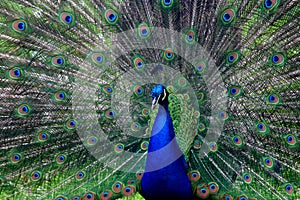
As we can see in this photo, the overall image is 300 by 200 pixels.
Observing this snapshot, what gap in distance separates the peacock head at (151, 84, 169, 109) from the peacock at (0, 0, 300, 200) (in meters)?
0.09

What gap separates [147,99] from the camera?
2.67m

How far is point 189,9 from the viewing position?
7.95 ft

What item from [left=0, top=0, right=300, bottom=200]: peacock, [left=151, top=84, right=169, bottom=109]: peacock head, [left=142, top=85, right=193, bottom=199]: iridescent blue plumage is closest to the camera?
[left=151, top=84, right=169, bottom=109]: peacock head

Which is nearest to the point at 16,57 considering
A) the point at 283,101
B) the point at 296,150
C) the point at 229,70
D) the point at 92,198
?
the point at 92,198

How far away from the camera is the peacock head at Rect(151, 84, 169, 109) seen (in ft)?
6.32

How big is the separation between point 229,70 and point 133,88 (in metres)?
0.68

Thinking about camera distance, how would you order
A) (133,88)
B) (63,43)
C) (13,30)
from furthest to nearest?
(133,88) → (63,43) → (13,30)

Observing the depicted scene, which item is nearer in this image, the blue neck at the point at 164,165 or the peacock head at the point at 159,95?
the peacock head at the point at 159,95

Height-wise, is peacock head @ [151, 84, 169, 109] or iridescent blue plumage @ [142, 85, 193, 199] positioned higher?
peacock head @ [151, 84, 169, 109]

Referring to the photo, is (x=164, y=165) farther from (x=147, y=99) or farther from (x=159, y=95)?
(x=147, y=99)

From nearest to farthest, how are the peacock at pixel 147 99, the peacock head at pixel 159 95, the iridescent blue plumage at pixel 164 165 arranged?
the peacock head at pixel 159 95 < the iridescent blue plumage at pixel 164 165 < the peacock at pixel 147 99

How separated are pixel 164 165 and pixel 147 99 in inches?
23.6

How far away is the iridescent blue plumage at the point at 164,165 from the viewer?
85.4 inches

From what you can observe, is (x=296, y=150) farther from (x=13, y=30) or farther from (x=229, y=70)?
(x=13, y=30)
